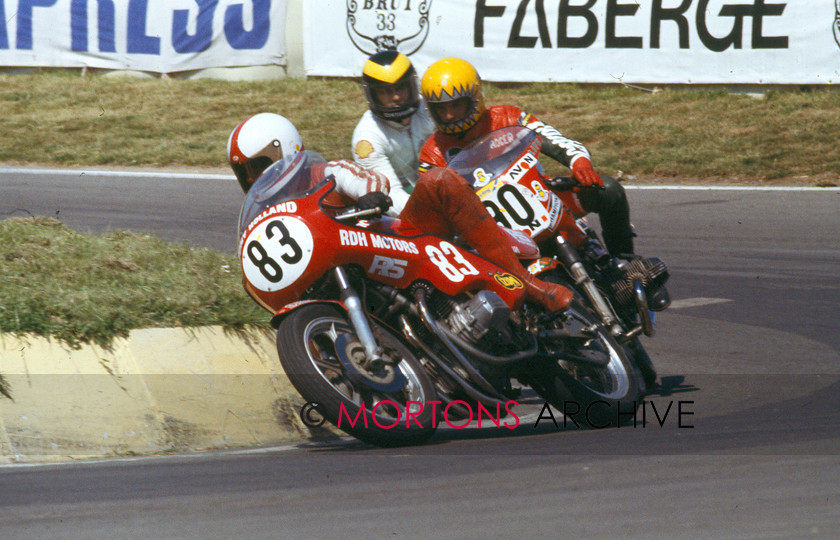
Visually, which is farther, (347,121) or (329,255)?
(347,121)

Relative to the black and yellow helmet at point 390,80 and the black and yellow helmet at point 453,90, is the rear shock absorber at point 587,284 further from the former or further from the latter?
the black and yellow helmet at point 390,80

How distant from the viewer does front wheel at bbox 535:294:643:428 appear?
514 centimetres

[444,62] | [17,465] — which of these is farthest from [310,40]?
[17,465]

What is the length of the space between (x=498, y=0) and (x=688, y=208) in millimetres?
6996

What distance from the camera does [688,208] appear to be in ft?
37.2

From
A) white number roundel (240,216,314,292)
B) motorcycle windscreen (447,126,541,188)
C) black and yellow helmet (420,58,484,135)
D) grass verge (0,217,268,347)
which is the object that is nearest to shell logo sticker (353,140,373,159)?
black and yellow helmet (420,58,484,135)

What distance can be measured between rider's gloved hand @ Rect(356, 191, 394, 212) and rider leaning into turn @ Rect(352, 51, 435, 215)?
3.70 feet

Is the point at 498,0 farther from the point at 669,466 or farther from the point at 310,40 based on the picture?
the point at 669,466

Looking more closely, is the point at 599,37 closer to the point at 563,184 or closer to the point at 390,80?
the point at 390,80

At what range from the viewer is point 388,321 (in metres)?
4.89

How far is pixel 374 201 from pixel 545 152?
162cm

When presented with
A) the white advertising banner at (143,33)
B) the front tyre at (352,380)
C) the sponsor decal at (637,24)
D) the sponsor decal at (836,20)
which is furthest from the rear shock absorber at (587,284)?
the white advertising banner at (143,33)

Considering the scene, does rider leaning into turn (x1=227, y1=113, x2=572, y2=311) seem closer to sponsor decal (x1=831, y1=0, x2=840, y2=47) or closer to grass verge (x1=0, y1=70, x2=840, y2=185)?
grass verge (x1=0, y1=70, x2=840, y2=185)

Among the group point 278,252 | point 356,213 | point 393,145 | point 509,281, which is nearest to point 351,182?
point 356,213
